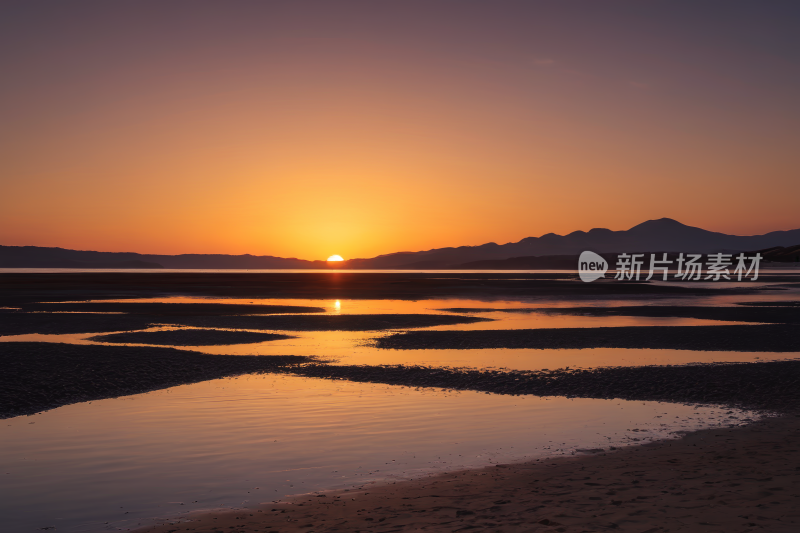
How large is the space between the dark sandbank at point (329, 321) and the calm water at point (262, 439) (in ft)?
51.4

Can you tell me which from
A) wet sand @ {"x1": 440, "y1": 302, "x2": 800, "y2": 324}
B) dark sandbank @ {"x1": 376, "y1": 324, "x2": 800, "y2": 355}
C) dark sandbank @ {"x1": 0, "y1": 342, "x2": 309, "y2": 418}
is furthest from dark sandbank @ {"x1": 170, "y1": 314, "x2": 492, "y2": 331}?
dark sandbank @ {"x1": 0, "y1": 342, "x2": 309, "y2": 418}

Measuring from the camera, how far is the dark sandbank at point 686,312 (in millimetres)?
38375

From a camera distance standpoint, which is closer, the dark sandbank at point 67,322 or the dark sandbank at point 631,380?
the dark sandbank at point 631,380

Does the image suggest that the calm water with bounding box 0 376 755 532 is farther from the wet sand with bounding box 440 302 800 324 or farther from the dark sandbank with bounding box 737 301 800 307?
the dark sandbank with bounding box 737 301 800 307

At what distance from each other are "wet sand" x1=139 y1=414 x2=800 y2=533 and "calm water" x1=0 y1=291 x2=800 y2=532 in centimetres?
60

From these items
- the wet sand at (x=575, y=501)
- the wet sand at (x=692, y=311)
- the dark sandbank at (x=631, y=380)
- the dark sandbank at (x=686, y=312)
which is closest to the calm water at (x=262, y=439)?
the wet sand at (x=575, y=501)

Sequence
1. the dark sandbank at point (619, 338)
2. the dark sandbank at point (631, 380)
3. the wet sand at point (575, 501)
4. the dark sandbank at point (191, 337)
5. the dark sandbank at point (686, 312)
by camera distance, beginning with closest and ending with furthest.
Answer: the wet sand at point (575, 501), the dark sandbank at point (631, 380), the dark sandbank at point (619, 338), the dark sandbank at point (191, 337), the dark sandbank at point (686, 312)

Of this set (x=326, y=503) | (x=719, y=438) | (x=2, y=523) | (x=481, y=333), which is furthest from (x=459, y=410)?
(x=481, y=333)

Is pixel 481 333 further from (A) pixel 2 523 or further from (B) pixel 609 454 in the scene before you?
(A) pixel 2 523

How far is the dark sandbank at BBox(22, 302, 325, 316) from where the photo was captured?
4400 centimetres

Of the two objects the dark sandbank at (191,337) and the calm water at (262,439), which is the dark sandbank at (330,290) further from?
the calm water at (262,439)

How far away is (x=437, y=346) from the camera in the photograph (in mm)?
26797

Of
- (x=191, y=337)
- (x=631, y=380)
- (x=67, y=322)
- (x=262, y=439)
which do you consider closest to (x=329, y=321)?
(x=191, y=337)

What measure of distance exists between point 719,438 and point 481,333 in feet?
64.3
